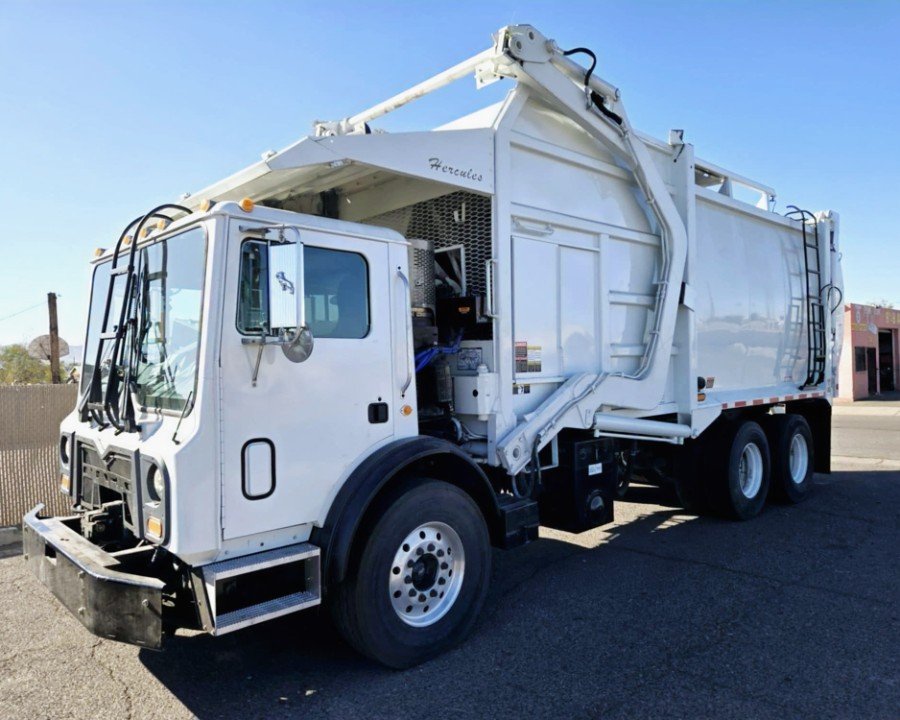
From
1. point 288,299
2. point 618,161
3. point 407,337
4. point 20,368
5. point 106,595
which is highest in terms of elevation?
point 618,161

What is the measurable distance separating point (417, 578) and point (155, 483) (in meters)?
1.54

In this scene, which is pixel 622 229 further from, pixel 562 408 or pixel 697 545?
pixel 697 545

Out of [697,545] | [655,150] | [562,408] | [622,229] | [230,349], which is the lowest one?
[697,545]

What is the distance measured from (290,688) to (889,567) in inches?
187

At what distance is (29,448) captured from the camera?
712cm

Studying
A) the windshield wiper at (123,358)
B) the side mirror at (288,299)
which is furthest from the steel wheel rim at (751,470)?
the windshield wiper at (123,358)

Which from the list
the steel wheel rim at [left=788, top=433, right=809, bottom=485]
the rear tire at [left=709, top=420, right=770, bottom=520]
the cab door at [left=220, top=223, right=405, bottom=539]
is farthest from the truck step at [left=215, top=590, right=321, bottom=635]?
the steel wheel rim at [left=788, top=433, right=809, bottom=485]

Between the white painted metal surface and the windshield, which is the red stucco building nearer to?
the white painted metal surface

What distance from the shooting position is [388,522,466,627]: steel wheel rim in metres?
3.85

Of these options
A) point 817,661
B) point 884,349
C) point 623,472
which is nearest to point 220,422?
point 817,661

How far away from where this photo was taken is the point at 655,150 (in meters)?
6.38

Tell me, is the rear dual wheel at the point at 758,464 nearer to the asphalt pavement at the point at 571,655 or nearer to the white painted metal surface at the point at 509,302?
the white painted metal surface at the point at 509,302

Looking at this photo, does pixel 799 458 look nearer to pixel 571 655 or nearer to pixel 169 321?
pixel 571 655

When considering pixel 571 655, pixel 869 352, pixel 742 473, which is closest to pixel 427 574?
pixel 571 655
